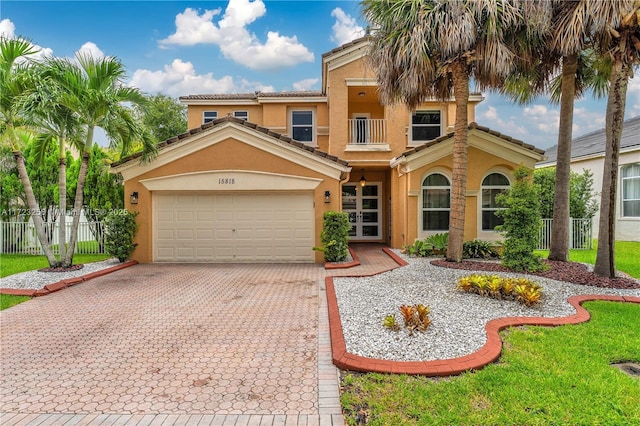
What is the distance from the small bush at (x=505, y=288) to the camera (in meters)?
6.70

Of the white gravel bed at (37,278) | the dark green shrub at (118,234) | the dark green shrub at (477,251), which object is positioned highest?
the dark green shrub at (118,234)

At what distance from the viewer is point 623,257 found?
42.0 feet

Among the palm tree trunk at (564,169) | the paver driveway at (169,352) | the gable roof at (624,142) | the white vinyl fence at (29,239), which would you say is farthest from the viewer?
the gable roof at (624,142)

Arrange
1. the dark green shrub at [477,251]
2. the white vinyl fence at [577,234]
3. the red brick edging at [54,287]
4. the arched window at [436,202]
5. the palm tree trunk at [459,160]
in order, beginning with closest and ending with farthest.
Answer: the red brick edging at [54,287], the palm tree trunk at [459,160], the dark green shrub at [477,251], the arched window at [436,202], the white vinyl fence at [577,234]

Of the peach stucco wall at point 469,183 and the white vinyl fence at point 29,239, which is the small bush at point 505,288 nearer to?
the peach stucco wall at point 469,183

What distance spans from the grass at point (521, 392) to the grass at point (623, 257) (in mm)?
7597

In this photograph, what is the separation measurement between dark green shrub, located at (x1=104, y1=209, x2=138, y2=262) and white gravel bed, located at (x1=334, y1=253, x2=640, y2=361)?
7.68 metres

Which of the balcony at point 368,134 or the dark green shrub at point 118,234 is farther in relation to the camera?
the balcony at point 368,134

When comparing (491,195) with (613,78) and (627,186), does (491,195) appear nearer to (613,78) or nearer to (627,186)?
(613,78)

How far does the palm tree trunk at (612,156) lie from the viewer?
8.39 meters

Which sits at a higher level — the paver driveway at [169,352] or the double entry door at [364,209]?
the double entry door at [364,209]

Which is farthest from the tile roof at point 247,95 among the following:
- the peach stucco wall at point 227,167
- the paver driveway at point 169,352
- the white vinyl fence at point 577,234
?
the white vinyl fence at point 577,234

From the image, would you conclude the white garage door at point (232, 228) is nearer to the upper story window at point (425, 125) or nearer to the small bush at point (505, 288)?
the small bush at point (505, 288)

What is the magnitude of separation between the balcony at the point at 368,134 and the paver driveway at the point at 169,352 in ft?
30.0
